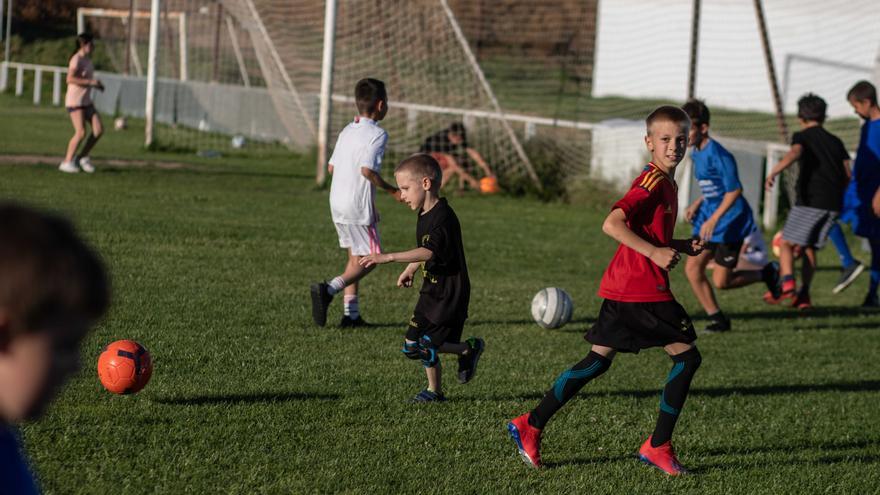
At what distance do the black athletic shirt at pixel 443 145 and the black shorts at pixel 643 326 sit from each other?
13.1m

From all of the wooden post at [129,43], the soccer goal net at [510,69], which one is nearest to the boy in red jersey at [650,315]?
the soccer goal net at [510,69]

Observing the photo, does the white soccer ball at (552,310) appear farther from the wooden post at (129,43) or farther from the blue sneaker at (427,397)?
the wooden post at (129,43)

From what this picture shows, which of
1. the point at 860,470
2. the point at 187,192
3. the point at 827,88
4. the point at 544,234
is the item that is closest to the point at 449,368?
the point at 860,470

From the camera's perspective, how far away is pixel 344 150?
8.33 metres

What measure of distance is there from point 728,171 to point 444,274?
151 inches

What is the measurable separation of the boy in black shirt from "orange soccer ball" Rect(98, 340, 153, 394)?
142 cm

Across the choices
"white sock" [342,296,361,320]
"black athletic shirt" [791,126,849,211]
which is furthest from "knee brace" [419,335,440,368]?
"black athletic shirt" [791,126,849,211]

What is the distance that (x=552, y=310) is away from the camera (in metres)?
8.59

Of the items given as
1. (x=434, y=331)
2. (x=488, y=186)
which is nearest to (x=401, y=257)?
(x=434, y=331)

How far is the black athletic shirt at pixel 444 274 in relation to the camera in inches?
238

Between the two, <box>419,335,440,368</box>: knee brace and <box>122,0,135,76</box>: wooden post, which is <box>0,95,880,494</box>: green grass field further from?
<box>122,0,135,76</box>: wooden post

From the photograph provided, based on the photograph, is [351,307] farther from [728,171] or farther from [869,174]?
[869,174]

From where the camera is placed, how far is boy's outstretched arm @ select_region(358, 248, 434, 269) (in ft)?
18.9

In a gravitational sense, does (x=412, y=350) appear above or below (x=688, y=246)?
below
